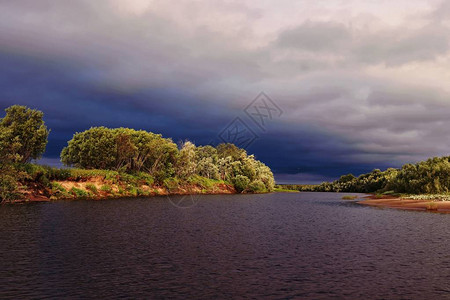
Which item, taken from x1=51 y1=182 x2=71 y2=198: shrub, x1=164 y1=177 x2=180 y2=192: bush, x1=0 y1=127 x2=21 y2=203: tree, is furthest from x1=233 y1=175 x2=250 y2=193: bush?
x1=0 y1=127 x2=21 y2=203: tree

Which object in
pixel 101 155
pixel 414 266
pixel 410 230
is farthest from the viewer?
pixel 101 155

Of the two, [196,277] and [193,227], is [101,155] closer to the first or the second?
[193,227]

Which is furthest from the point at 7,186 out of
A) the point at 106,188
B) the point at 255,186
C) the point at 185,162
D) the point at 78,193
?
the point at 255,186

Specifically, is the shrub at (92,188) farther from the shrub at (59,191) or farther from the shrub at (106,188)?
the shrub at (59,191)

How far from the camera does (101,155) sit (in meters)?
105

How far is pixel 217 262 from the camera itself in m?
22.7

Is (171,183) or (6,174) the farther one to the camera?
(171,183)

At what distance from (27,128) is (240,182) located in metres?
114

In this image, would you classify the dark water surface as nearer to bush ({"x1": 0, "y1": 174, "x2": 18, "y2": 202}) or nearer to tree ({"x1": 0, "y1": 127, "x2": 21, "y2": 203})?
bush ({"x1": 0, "y1": 174, "x2": 18, "y2": 202})

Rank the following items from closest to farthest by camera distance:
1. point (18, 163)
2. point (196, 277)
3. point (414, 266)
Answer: point (196, 277)
point (414, 266)
point (18, 163)

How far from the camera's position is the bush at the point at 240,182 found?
174m

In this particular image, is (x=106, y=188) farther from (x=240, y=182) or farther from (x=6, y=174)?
(x=240, y=182)

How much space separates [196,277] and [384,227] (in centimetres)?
3123

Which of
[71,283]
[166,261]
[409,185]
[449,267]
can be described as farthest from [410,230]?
[409,185]
